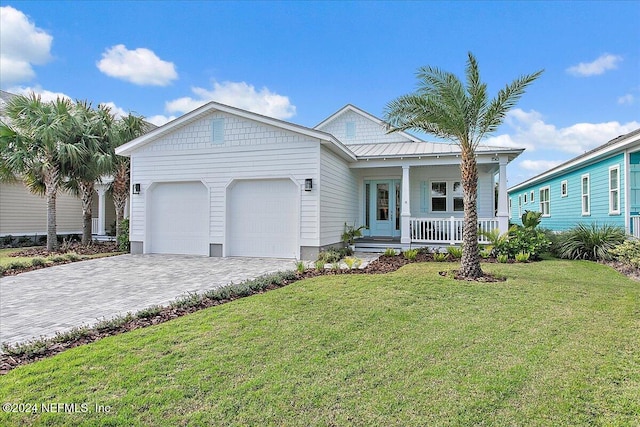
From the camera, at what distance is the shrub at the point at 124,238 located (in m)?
13.7

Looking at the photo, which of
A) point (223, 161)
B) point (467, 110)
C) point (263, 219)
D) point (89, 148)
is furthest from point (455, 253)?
point (89, 148)

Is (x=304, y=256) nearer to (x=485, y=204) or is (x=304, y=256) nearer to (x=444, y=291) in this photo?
(x=444, y=291)

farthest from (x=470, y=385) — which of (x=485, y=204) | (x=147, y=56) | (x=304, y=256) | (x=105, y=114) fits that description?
(x=147, y=56)

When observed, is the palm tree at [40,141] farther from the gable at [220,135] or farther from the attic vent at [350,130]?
the attic vent at [350,130]

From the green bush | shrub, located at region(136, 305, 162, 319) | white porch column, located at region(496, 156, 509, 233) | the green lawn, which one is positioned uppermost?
white porch column, located at region(496, 156, 509, 233)

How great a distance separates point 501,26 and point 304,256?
391 inches

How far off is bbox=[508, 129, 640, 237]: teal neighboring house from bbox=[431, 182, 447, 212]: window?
515cm

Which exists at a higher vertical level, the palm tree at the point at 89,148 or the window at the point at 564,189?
the palm tree at the point at 89,148

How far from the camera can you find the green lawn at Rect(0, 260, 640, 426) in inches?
107

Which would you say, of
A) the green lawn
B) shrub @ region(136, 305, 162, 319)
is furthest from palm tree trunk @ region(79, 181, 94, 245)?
the green lawn

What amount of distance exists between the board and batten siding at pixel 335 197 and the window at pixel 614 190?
8.66m

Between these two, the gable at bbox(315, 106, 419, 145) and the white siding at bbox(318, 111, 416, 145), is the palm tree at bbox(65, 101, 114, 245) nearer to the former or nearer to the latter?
the gable at bbox(315, 106, 419, 145)

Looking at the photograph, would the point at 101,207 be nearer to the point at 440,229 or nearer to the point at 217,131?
the point at 217,131

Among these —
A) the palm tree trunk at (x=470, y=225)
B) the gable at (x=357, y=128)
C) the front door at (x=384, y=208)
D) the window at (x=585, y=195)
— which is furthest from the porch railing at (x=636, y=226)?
the gable at (x=357, y=128)
